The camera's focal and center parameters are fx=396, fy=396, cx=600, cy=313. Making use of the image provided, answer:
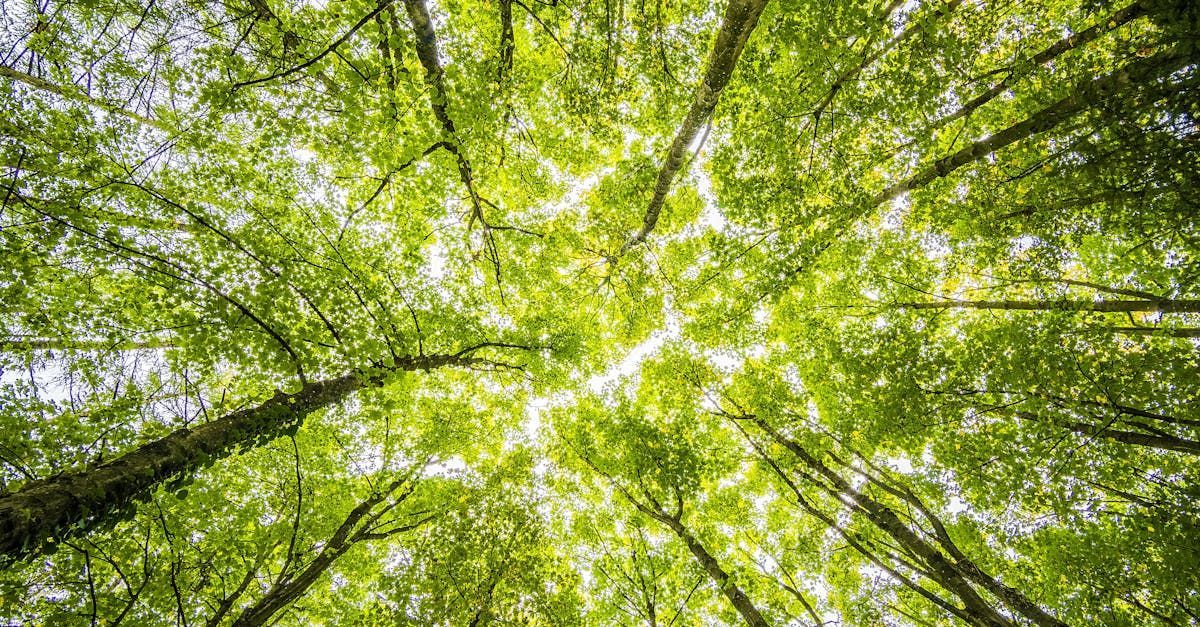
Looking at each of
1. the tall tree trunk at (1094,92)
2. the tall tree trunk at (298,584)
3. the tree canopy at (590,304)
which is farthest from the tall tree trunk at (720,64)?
the tall tree trunk at (298,584)

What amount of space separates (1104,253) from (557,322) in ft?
38.6

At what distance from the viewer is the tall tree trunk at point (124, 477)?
10.2 feet

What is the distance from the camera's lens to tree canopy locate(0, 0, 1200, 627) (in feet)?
15.0

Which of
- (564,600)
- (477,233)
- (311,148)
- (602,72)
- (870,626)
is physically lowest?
(870,626)

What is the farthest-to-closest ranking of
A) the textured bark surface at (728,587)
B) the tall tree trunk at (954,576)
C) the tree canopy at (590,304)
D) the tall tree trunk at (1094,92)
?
the textured bark surface at (728,587)
the tall tree trunk at (954,576)
the tree canopy at (590,304)
the tall tree trunk at (1094,92)

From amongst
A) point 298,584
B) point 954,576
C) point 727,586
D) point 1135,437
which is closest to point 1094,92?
point 1135,437

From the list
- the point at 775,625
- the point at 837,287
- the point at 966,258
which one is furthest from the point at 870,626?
the point at 966,258

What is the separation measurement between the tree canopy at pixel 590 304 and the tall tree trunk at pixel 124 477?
0.11 feet

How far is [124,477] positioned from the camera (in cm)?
376

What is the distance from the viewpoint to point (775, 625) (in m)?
10.1

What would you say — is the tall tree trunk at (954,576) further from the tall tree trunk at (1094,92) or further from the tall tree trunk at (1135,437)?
the tall tree trunk at (1094,92)

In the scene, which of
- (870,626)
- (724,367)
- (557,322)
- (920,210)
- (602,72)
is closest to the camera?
(602,72)

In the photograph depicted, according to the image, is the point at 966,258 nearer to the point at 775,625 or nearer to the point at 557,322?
the point at 557,322

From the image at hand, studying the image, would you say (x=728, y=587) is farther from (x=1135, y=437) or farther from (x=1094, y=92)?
(x=1094, y=92)
